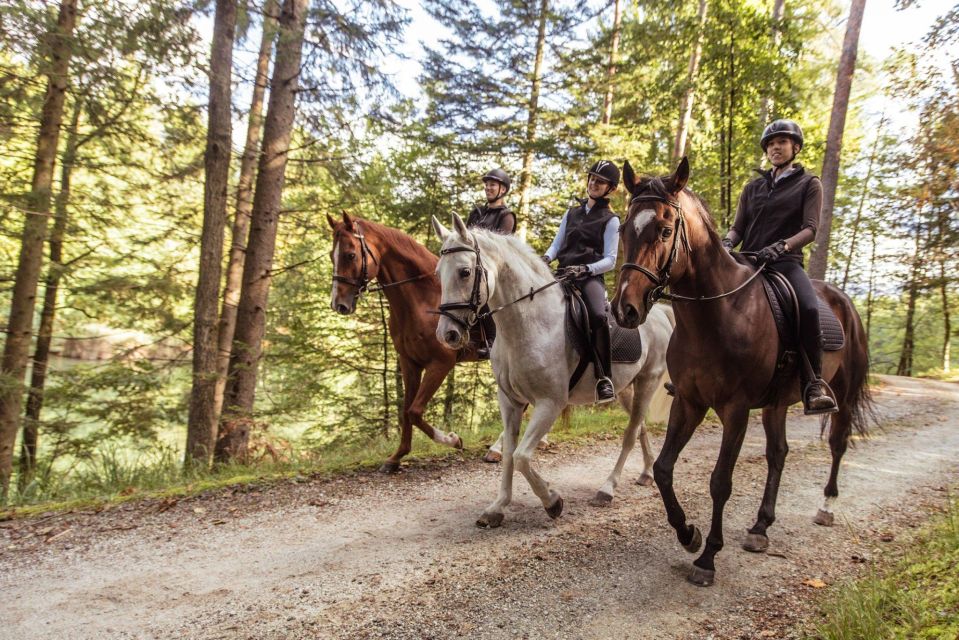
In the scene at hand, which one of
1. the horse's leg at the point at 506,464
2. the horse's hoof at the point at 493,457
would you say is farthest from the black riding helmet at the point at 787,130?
the horse's hoof at the point at 493,457

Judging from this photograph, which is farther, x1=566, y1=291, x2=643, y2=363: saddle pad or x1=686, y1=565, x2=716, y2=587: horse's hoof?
x1=566, y1=291, x2=643, y2=363: saddle pad

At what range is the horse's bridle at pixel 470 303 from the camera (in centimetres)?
396

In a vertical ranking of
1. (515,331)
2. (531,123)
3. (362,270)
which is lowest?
(515,331)

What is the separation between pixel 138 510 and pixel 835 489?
21.7 feet

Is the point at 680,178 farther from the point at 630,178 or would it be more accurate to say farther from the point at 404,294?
the point at 404,294

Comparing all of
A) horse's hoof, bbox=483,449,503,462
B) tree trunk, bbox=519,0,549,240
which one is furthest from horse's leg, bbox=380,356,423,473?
tree trunk, bbox=519,0,549,240

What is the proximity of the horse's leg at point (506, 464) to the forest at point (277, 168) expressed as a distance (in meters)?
4.03

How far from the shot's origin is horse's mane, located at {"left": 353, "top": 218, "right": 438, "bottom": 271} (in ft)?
20.4

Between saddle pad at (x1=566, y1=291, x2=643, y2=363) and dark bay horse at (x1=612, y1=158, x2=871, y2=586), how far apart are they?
2.95 feet

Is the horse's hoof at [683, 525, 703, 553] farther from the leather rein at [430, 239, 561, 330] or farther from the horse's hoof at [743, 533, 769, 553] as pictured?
the leather rein at [430, 239, 561, 330]

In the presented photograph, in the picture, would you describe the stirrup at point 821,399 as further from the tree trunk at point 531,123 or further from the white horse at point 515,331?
the tree trunk at point 531,123

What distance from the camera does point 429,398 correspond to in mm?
6152

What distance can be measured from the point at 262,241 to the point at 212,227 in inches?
29.3

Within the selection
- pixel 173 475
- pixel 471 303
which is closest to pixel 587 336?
pixel 471 303
